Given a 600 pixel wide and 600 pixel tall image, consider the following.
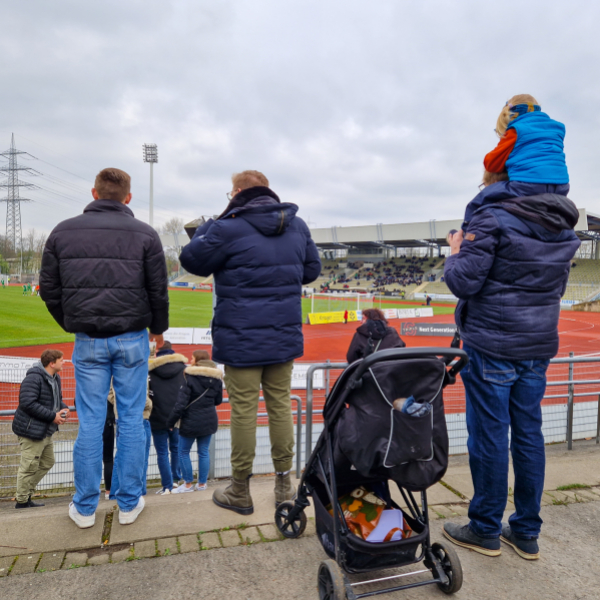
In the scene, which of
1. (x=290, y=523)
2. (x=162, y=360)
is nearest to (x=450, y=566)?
(x=290, y=523)

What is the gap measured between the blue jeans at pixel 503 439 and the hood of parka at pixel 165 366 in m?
3.32

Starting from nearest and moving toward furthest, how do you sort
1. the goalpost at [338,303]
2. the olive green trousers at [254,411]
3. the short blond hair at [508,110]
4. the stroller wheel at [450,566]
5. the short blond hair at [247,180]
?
the stroller wheel at [450,566] < the short blond hair at [508,110] < the olive green trousers at [254,411] < the short blond hair at [247,180] < the goalpost at [338,303]

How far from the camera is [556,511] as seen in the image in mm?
2807

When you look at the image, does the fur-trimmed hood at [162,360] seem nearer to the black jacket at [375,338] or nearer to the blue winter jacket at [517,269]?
the black jacket at [375,338]

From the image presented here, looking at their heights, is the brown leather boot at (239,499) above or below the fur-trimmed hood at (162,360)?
below

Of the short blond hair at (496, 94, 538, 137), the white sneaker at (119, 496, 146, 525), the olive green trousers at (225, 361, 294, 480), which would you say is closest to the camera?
the short blond hair at (496, 94, 538, 137)

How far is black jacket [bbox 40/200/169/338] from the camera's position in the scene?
2439mm

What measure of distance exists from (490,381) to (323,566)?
1176 mm

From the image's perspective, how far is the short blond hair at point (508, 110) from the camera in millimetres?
2385

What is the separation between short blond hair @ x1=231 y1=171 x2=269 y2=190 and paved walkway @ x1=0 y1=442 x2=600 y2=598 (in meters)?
1.92

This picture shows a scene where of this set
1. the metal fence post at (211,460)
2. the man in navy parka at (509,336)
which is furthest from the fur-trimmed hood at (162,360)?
the man in navy parka at (509,336)

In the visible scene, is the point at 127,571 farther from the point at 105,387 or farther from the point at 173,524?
the point at 105,387

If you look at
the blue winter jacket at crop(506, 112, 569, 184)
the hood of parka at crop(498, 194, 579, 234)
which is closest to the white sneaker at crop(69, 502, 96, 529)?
the hood of parka at crop(498, 194, 579, 234)

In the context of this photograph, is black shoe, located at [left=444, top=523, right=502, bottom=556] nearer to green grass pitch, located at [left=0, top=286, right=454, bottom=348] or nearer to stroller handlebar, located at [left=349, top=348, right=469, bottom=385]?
stroller handlebar, located at [left=349, top=348, right=469, bottom=385]
